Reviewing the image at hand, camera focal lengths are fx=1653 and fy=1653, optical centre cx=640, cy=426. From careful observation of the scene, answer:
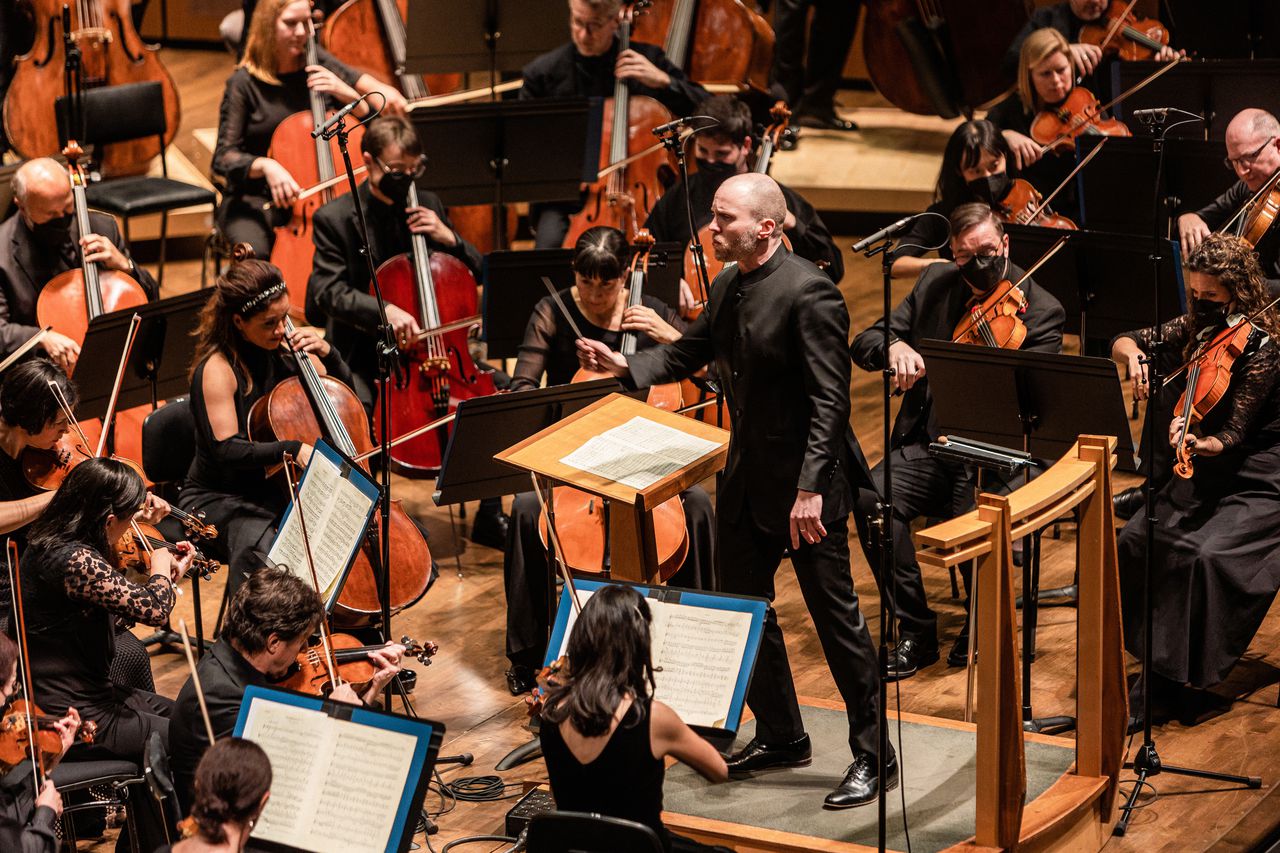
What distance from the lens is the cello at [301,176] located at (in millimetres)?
5980

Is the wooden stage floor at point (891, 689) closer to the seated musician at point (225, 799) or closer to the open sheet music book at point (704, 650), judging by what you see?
the open sheet music book at point (704, 650)

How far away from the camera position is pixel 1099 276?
198 inches

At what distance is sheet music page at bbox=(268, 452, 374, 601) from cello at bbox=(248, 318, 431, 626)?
37 cm

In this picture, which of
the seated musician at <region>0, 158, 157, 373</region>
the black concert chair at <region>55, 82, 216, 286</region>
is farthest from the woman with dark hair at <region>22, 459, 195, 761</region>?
the black concert chair at <region>55, 82, 216, 286</region>

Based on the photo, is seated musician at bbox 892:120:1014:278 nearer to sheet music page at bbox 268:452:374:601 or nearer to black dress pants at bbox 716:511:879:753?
black dress pants at bbox 716:511:879:753

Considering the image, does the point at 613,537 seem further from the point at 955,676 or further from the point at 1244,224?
the point at 1244,224

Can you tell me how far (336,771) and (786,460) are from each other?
4.10ft

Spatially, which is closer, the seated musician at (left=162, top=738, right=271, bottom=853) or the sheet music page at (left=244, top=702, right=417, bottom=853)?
the seated musician at (left=162, top=738, right=271, bottom=853)

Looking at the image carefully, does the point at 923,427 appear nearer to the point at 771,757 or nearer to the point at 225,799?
the point at 771,757

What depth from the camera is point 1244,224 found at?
504 cm

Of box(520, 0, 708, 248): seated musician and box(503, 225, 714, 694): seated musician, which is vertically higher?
box(520, 0, 708, 248): seated musician

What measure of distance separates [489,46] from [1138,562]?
3.29 metres

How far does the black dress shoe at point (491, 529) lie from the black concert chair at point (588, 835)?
2.76 m

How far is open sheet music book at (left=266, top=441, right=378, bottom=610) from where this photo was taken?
3.76m
